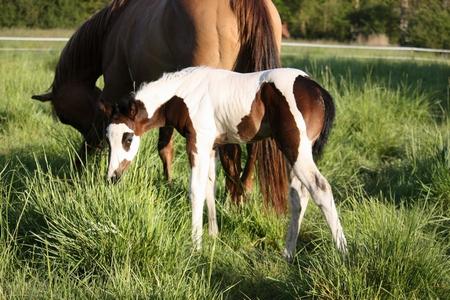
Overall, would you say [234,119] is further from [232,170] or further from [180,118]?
[232,170]

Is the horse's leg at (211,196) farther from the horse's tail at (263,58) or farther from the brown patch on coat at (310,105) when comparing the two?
the brown patch on coat at (310,105)

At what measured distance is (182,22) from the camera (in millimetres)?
4945

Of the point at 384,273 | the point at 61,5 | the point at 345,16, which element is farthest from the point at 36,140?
the point at 345,16

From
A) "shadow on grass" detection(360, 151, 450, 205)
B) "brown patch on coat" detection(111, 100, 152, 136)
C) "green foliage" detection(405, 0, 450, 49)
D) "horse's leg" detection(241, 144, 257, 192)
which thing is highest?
"brown patch on coat" detection(111, 100, 152, 136)

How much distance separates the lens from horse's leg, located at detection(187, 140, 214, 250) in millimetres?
3980

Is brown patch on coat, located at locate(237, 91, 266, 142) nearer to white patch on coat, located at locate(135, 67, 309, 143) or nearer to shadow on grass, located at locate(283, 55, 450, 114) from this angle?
white patch on coat, located at locate(135, 67, 309, 143)

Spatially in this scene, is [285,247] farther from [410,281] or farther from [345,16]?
[345,16]

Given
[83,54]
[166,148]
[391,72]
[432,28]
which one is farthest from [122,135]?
[432,28]

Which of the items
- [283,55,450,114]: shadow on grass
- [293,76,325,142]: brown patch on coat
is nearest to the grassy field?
[293,76,325,142]: brown patch on coat

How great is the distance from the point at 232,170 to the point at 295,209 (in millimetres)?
971

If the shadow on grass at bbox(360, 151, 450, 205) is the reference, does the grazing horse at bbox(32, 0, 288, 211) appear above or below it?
above

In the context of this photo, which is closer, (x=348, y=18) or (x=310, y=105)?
(x=310, y=105)

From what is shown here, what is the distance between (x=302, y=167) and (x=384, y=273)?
2.64 feet

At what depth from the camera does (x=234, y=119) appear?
3.98 m
